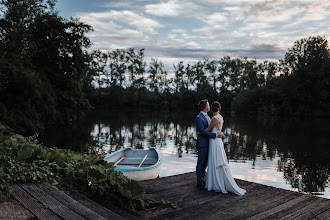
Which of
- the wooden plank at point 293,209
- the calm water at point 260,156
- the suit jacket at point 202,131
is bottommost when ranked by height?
the calm water at point 260,156

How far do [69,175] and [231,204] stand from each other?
303 cm

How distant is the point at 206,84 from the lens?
236 feet

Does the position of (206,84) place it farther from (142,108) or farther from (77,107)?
(77,107)

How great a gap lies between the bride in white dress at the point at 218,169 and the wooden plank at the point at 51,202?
3.67m

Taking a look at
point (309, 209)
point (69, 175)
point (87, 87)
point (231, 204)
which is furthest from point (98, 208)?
point (87, 87)

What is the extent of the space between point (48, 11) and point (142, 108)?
4212 cm

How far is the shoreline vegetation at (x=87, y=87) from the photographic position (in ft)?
17.1

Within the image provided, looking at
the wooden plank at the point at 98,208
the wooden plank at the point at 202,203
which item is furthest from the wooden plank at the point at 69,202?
the wooden plank at the point at 202,203

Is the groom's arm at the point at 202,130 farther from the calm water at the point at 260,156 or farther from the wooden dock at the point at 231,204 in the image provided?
the calm water at the point at 260,156

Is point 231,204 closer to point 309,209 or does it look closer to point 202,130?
point 309,209

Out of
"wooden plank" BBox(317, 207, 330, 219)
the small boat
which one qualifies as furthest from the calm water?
"wooden plank" BBox(317, 207, 330, 219)

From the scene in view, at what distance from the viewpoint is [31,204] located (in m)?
3.83

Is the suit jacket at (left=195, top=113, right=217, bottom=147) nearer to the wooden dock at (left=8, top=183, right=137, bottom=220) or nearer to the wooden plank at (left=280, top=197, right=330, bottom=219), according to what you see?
the wooden plank at (left=280, top=197, right=330, bottom=219)

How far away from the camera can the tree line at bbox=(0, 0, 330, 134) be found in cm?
2197
